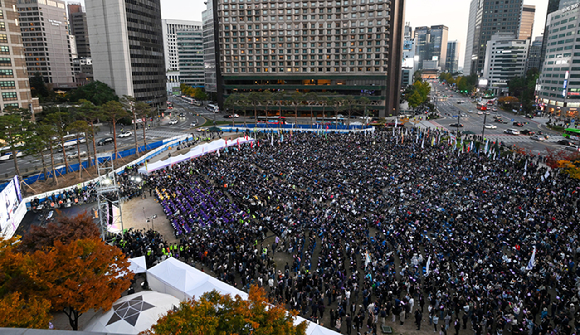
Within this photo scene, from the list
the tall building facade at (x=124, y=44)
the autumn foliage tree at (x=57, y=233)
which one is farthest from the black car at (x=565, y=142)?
the tall building facade at (x=124, y=44)

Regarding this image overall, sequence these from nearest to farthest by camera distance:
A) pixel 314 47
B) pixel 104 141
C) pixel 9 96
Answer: pixel 104 141 < pixel 9 96 < pixel 314 47

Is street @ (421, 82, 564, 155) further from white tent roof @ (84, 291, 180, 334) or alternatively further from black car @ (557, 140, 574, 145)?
white tent roof @ (84, 291, 180, 334)

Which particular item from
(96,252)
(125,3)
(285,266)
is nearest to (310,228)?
(285,266)

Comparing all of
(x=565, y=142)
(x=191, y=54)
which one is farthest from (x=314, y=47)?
(x=191, y=54)

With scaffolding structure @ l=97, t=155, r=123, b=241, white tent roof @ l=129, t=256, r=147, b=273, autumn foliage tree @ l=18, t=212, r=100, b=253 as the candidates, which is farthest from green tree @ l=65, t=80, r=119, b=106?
white tent roof @ l=129, t=256, r=147, b=273

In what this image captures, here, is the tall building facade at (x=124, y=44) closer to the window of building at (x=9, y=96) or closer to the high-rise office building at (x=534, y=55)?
the window of building at (x=9, y=96)

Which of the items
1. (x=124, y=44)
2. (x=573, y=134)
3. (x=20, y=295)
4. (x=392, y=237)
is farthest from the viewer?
(x=124, y=44)

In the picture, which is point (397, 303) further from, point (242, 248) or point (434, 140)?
point (434, 140)

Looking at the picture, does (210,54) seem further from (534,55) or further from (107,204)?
(534,55)
